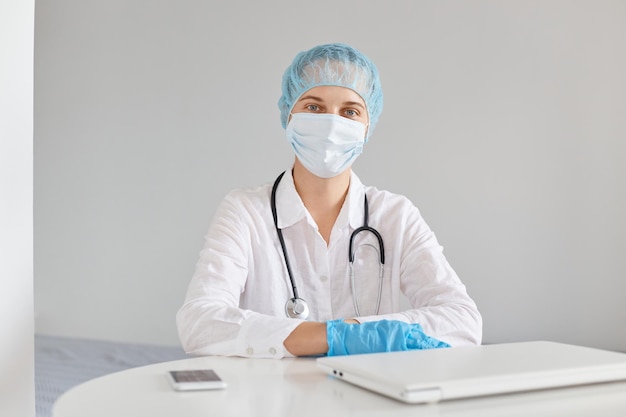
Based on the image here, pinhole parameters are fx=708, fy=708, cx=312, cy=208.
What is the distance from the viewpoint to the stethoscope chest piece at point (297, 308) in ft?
5.28

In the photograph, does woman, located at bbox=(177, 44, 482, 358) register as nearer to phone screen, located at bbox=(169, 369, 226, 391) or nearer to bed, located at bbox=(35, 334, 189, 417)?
phone screen, located at bbox=(169, 369, 226, 391)

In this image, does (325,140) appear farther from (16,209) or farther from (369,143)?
(369,143)

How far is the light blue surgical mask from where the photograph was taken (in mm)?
1789

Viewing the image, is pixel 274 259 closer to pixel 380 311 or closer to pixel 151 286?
pixel 380 311

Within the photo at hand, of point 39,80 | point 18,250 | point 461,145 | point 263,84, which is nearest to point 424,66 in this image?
point 461,145

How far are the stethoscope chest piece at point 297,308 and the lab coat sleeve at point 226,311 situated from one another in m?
0.12

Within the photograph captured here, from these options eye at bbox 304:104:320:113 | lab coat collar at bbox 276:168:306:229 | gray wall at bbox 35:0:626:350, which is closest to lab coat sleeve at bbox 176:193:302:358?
lab coat collar at bbox 276:168:306:229

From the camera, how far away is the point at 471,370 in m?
0.85

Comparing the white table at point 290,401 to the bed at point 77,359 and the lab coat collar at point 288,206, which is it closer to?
the lab coat collar at point 288,206

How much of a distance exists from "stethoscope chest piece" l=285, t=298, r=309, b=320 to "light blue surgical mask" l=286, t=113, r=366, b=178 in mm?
376

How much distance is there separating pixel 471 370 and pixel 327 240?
94cm

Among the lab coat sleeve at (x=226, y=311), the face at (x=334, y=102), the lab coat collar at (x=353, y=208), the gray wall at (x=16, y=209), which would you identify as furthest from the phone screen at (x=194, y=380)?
the face at (x=334, y=102)

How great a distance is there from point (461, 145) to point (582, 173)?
0.64m

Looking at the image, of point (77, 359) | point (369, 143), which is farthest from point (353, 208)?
point (77, 359)
